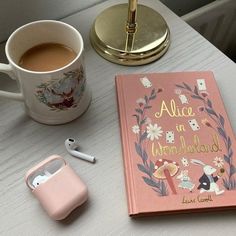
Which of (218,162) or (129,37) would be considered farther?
(129,37)

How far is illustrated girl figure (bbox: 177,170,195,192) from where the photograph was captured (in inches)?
19.1

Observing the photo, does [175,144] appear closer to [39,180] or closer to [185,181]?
[185,181]

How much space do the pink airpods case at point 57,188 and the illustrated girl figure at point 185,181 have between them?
117mm

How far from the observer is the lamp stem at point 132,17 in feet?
2.03

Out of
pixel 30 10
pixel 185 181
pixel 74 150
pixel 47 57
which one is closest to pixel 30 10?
pixel 30 10

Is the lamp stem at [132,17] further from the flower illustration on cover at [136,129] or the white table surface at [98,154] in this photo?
the flower illustration on cover at [136,129]

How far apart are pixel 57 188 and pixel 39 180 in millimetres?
31

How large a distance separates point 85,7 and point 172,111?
0.93 ft

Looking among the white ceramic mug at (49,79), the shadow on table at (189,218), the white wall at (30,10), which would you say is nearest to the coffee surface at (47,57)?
the white ceramic mug at (49,79)

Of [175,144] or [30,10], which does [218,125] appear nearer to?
[175,144]

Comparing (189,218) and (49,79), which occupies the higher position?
(49,79)

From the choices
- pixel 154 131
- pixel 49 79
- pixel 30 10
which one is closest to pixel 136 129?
pixel 154 131

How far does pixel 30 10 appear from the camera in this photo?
660 mm

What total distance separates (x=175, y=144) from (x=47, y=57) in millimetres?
211
